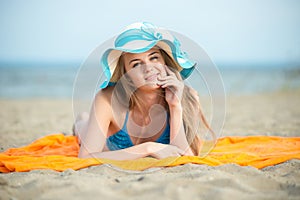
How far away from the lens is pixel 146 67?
8.87 ft

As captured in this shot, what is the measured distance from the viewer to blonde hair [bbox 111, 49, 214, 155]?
2.89m

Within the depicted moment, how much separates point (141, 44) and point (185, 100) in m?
0.69

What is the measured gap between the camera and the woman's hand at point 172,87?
2719 mm

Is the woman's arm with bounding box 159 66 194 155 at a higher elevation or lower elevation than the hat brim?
lower

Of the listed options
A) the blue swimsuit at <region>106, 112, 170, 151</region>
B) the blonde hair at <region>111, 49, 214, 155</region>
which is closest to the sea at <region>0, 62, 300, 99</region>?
the blonde hair at <region>111, 49, 214, 155</region>

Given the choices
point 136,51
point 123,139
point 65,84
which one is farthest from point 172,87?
point 65,84

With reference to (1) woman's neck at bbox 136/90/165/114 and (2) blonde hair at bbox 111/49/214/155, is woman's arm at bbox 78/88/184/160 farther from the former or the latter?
(1) woman's neck at bbox 136/90/165/114

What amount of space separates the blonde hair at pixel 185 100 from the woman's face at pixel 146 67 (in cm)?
10

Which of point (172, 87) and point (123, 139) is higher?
point (172, 87)

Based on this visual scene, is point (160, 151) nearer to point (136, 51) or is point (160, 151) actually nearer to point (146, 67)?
point (146, 67)

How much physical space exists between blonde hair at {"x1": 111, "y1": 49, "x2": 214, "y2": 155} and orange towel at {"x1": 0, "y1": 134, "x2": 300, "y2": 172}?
0.71ft

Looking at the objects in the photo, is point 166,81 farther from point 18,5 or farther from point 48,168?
point 18,5

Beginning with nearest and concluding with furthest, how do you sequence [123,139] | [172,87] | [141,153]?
[141,153] < [172,87] < [123,139]

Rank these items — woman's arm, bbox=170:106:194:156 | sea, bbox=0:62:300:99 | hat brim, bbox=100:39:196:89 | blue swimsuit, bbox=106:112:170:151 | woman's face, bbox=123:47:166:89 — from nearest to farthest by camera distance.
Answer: hat brim, bbox=100:39:196:89 → woman's face, bbox=123:47:166:89 → woman's arm, bbox=170:106:194:156 → blue swimsuit, bbox=106:112:170:151 → sea, bbox=0:62:300:99
